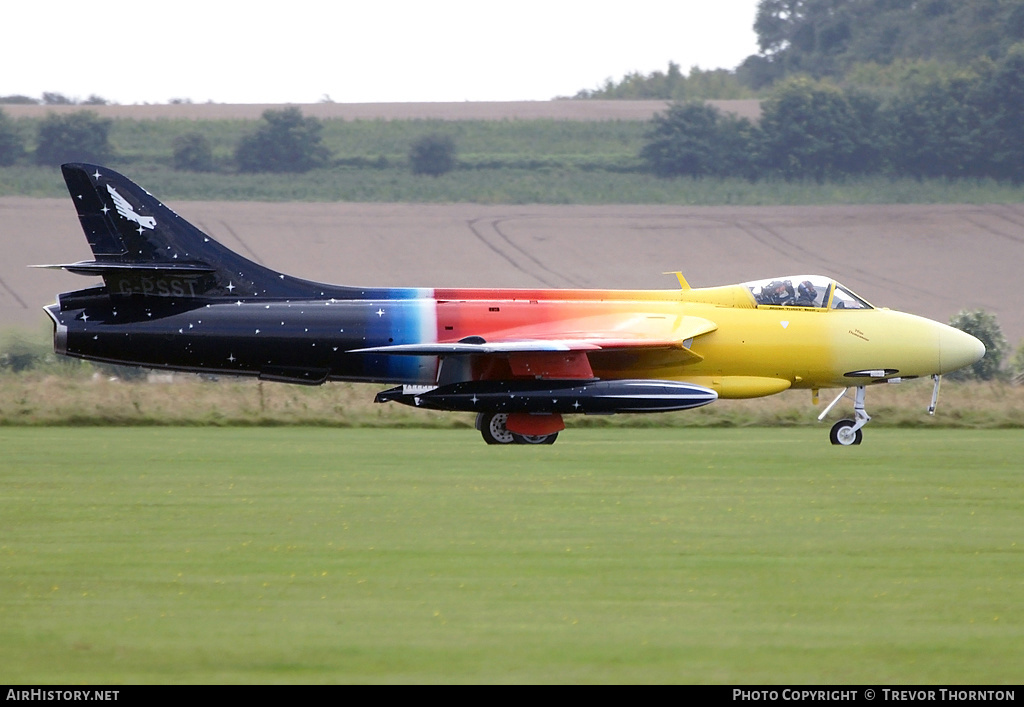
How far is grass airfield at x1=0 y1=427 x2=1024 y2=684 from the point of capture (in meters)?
6.52

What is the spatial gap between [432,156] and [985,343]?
99.5 ft

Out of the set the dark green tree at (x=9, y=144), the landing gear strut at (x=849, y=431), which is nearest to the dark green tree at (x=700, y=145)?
the dark green tree at (x=9, y=144)

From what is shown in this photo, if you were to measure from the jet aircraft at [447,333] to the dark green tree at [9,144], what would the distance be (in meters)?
41.9

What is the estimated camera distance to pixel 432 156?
60094 mm

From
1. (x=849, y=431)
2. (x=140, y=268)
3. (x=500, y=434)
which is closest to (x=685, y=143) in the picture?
(x=849, y=431)

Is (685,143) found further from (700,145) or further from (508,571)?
(508,571)

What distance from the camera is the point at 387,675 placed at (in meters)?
6.26

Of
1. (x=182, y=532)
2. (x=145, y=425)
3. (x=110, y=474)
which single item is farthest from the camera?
(x=145, y=425)

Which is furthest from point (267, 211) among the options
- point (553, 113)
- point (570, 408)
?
point (570, 408)

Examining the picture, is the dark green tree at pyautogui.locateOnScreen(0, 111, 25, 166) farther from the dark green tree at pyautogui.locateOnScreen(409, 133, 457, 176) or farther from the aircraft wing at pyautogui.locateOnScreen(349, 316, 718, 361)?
the aircraft wing at pyautogui.locateOnScreen(349, 316, 718, 361)

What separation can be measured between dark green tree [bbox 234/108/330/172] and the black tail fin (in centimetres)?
4087

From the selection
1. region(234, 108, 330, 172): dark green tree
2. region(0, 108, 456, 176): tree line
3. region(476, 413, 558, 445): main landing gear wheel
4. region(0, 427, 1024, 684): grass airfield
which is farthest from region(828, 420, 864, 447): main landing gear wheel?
region(234, 108, 330, 172): dark green tree

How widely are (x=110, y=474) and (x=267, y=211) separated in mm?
40432
